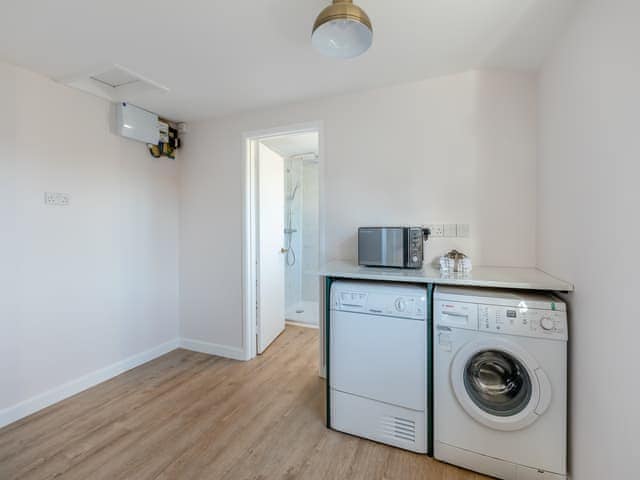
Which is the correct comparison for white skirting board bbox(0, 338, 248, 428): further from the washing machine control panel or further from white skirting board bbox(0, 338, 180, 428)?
the washing machine control panel

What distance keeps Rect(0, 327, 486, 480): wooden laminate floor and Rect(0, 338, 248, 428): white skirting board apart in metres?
0.06

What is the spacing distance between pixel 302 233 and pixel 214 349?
2155 millimetres

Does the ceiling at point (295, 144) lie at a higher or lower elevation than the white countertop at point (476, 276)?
higher

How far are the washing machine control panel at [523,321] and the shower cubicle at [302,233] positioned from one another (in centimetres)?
302

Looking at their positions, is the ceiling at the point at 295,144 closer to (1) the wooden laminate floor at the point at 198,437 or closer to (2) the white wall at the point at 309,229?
(2) the white wall at the point at 309,229

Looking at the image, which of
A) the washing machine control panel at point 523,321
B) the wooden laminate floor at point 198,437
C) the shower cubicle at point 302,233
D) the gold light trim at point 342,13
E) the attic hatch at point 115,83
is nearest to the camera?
the gold light trim at point 342,13

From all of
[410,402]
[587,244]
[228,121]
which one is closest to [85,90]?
[228,121]

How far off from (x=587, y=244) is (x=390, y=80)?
163cm

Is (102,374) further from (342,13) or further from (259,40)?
(342,13)

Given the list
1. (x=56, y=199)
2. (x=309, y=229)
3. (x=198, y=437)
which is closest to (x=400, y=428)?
(x=198, y=437)

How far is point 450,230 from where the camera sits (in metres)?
2.12

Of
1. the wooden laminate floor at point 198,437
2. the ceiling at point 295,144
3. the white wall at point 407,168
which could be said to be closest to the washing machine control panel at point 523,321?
the white wall at point 407,168

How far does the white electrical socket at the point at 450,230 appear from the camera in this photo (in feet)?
6.89

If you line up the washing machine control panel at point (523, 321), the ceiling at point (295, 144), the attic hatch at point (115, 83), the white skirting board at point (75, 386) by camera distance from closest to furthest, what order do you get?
the washing machine control panel at point (523, 321), the white skirting board at point (75, 386), the attic hatch at point (115, 83), the ceiling at point (295, 144)
